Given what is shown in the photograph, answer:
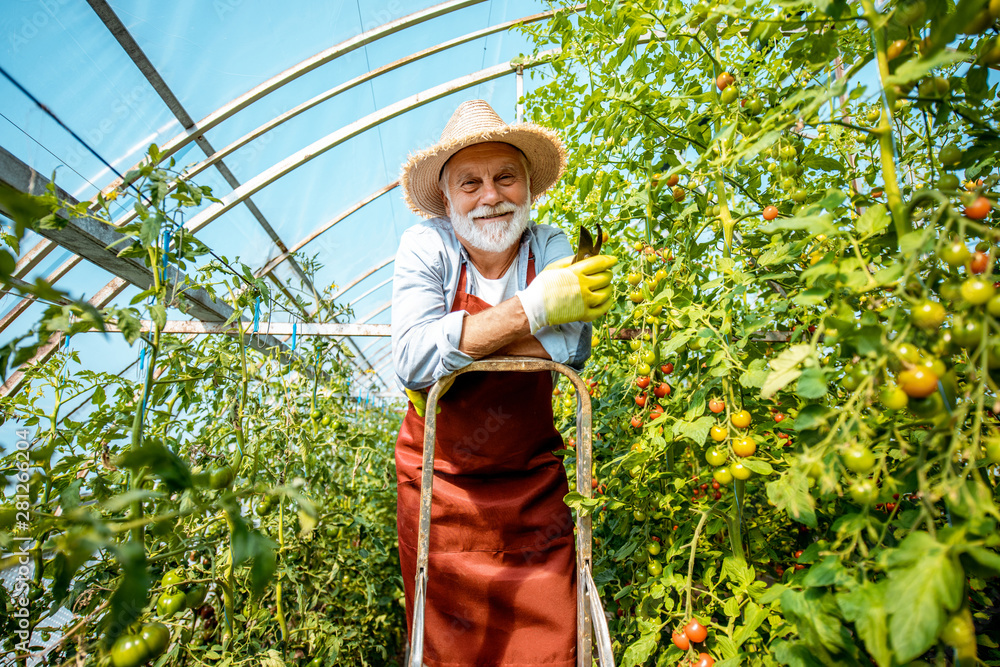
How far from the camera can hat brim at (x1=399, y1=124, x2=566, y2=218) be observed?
1740 mm

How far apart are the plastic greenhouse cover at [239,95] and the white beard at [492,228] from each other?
1.44 feet

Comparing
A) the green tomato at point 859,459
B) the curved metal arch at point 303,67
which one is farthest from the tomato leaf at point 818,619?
the curved metal arch at point 303,67

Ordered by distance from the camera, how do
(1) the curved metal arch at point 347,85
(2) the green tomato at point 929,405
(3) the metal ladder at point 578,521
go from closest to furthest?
(2) the green tomato at point 929,405 → (3) the metal ladder at point 578,521 → (1) the curved metal arch at point 347,85

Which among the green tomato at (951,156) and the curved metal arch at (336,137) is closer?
the green tomato at (951,156)

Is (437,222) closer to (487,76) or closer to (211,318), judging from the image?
(211,318)

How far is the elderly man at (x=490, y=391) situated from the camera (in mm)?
1415

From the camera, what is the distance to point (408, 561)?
1725 mm

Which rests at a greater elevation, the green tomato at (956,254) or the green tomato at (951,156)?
the green tomato at (951,156)

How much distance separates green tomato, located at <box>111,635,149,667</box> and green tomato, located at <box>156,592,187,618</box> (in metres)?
0.17

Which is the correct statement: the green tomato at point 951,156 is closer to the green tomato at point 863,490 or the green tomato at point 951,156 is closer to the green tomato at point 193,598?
the green tomato at point 863,490

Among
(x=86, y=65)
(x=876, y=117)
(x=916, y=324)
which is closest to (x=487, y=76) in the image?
(x=86, y=65)

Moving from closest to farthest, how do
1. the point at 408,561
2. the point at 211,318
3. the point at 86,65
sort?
the point at 408,561, the point at 86,65, the point at 211,318

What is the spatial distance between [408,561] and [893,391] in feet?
4.92

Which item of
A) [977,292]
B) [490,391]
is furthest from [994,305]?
[490,391]
